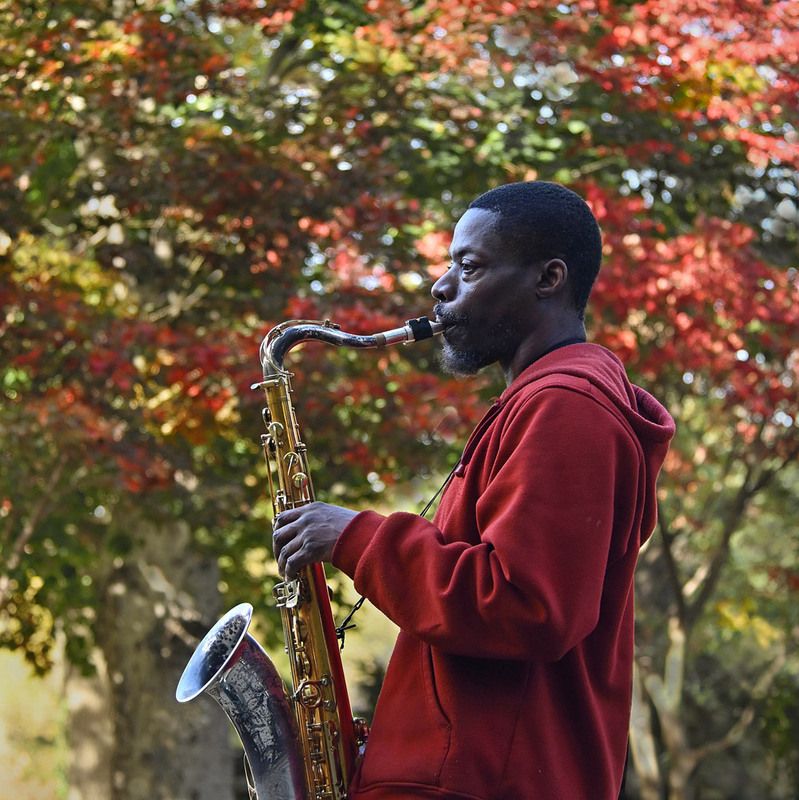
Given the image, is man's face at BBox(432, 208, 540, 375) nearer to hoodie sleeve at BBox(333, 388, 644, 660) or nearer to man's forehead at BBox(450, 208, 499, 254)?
man's forehead at BBox(450, 208, 499, 254)

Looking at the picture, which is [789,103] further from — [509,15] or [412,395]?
[412,395]

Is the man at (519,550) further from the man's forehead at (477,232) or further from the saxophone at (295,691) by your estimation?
the saxophone at (295,691)

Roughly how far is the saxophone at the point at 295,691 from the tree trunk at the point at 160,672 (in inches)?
205

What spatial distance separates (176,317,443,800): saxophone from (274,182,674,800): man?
0.94 feet

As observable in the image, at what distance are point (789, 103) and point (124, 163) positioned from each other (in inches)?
164

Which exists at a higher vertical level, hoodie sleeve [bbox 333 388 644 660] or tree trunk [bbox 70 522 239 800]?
hoodie sleeve [bbox 333 388 644 660]

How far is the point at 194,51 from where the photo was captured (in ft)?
20.8

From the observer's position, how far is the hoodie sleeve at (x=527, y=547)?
6.75 ft

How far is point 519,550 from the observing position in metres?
2.06

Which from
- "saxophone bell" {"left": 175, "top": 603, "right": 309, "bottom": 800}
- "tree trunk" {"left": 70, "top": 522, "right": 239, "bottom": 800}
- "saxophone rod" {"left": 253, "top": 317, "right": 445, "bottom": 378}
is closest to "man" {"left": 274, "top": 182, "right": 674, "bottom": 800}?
"saxophone bell" {"left": 175, "top": 603, "right": 309, "bottom": 800}

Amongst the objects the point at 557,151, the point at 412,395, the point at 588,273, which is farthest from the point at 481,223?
the point at 557,151

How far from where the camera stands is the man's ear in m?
2.50

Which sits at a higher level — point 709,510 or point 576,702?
point 576,702

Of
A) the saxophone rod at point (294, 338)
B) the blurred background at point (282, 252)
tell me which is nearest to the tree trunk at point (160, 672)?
the blurred background at point (282, 252)
